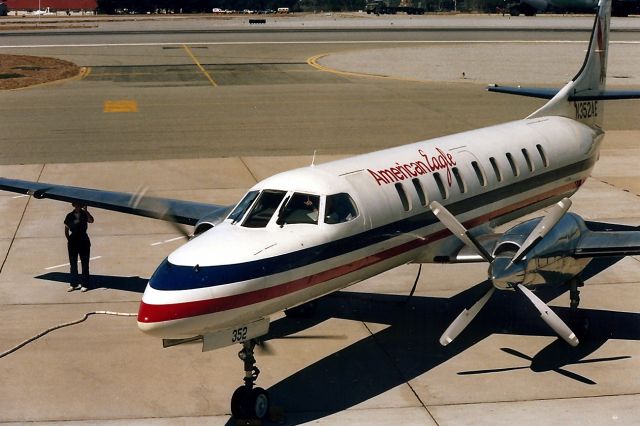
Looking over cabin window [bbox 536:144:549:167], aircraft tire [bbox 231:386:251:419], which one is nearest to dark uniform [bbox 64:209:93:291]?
aircraft tire [bbox 231:386:251:419]

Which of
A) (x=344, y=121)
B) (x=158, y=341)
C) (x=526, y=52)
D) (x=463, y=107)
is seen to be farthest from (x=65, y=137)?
(x=526, y=52)

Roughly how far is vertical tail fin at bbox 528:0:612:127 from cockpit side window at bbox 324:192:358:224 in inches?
330

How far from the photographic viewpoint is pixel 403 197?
15938 mm

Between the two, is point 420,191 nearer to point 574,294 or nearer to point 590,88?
point 574,294

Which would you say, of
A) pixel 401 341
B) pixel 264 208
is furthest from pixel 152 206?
pixel 401 341

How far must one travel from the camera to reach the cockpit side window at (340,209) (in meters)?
14.4

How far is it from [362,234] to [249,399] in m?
3.40

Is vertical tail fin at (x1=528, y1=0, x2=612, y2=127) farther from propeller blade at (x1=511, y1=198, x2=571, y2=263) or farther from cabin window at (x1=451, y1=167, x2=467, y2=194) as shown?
propeller blade at (x1=511, y1=198, x2=571, y2=263)

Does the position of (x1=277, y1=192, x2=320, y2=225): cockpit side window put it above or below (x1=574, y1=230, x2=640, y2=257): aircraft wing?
above

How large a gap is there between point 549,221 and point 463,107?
94.9ft

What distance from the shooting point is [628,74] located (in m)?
54.5

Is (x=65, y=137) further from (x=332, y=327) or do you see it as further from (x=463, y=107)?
(x=332, y=327)

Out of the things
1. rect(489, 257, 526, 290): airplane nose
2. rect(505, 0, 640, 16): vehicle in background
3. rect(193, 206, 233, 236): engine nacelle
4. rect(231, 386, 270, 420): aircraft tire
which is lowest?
rect(231, 386, 270, 420): aircraft tire

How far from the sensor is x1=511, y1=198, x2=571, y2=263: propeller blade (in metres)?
14.6
